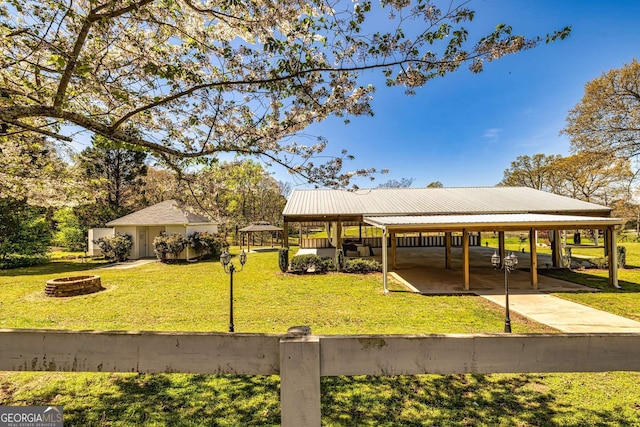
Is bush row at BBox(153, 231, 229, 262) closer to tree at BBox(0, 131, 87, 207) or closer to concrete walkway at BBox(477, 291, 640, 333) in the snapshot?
tree at BBox(0, 131, 87, 207)

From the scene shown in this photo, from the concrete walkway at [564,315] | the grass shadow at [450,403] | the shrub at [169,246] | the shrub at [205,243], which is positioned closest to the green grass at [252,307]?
the concrete walkway at [564,315]

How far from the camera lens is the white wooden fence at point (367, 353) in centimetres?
154

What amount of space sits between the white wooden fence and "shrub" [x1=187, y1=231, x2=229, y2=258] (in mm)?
15878

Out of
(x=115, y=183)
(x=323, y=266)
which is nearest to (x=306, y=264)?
(x=323, y=266)

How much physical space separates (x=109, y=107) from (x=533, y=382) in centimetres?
729

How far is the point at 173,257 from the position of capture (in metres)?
16.3

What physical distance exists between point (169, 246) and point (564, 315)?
17316 mm

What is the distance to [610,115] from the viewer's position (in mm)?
13820

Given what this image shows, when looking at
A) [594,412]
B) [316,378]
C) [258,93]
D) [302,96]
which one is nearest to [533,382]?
[594,412]

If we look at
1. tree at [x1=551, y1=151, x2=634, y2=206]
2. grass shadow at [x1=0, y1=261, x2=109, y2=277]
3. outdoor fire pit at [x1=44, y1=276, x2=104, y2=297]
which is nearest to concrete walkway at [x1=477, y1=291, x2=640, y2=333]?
outdoor fire pit at [x1=44, y1=276, x2=104, y2=297]

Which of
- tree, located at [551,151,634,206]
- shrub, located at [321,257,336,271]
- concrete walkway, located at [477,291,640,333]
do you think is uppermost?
tree, located at [551,151,634,206]

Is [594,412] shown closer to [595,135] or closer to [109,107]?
[109,107]

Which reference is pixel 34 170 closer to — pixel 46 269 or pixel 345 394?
pixel 345 394

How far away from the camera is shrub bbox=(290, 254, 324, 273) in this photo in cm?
1291
